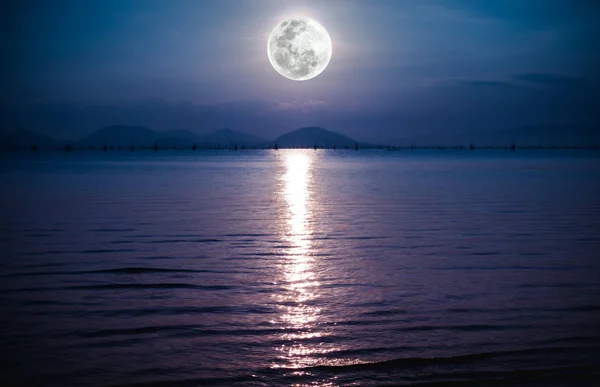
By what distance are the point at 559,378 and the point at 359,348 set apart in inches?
94.5

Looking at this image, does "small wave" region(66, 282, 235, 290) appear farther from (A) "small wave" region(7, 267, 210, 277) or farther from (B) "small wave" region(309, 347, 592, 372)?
(B) "small wave" region(309, 347, 592, 372)

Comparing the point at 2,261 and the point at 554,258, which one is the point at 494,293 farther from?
the point at 2,261

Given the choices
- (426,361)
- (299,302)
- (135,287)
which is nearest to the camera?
(426,361)

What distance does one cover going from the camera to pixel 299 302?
33.1 ft

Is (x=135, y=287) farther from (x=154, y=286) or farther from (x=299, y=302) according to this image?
(x=299, y=302)

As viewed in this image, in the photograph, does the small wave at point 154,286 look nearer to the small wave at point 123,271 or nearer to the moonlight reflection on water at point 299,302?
the small wave at point 123,271

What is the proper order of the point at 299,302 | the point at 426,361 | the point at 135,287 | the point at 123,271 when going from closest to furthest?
the point at 426,361 → the point at 299,302 → the point at 135,287 → the point at 123,271

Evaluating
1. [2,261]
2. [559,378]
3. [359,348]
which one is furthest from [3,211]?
[559,378]

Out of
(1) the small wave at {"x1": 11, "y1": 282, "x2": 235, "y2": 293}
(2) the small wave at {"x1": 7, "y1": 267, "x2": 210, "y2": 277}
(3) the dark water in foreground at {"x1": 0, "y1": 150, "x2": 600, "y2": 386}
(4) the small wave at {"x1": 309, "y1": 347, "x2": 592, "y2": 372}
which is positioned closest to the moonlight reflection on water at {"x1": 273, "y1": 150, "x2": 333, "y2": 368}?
(3) the dark water in foreground at {"x1": 0, "y1": 150, "x2": 600, "y2": 386}

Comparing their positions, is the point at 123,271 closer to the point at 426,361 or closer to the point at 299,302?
the point at 299,302

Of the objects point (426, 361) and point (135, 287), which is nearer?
point (426, 361)

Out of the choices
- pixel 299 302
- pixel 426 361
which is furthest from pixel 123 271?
pixel 426 361

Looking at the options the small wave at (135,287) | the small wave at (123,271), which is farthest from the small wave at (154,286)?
the small wave at (123,271)

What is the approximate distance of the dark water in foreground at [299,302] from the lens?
23.2ft
